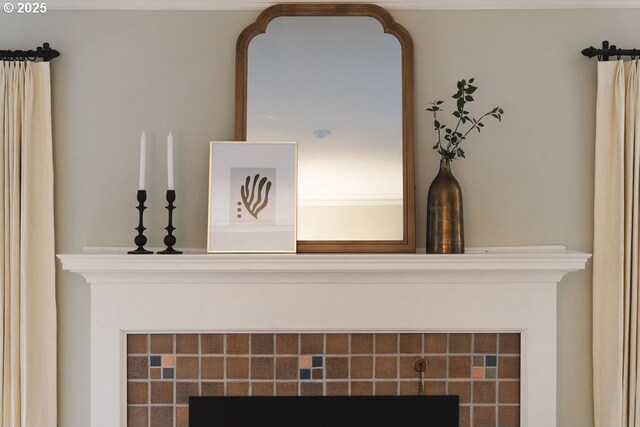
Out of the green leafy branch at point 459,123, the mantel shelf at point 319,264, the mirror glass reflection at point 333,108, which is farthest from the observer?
the mirror glass reflection at point 333,108

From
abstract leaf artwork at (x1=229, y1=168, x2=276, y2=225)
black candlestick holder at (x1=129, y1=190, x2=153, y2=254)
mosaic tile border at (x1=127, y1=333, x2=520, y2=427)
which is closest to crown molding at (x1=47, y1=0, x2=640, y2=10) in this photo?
abstract leaf artwork at (x1=229, y1=168, x2=276, y2=225)

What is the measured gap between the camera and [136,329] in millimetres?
2396

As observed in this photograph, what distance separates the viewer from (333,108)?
2.53m

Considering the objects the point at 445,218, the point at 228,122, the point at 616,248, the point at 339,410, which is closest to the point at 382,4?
the point at 228,122

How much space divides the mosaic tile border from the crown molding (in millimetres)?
1348

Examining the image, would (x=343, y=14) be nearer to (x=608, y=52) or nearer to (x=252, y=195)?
(x=252, y=195)

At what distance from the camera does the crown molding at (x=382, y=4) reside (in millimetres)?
2537

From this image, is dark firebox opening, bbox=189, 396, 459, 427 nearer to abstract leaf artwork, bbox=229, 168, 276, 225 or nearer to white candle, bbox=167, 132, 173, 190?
abstract leaf artwork, bbox=229, 168, 276, 225

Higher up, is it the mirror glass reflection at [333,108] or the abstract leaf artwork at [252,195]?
the mirror glass reflection at [333,108]

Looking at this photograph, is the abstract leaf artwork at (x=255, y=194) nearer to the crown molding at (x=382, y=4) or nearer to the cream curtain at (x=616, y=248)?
the crown molding at (x=382, y=4)

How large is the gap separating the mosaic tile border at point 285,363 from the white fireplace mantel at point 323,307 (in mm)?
48

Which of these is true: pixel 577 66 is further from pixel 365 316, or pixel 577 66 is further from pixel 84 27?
pixel 84 27

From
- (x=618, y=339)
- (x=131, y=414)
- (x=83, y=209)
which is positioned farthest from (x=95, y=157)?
(x=618, y=339)

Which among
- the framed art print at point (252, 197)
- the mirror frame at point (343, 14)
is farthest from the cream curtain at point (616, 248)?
the framed art print at point (252, 197)
